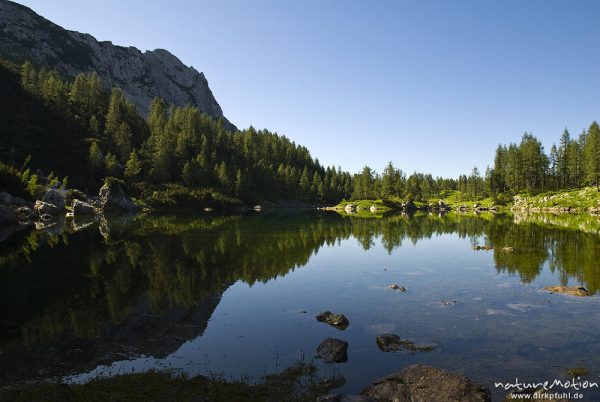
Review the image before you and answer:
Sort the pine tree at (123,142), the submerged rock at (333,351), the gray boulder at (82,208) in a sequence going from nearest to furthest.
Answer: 1. the submerged rock at (333,351)
2. the gray boulder at (82,208)
3. the pine tree at (123,142)

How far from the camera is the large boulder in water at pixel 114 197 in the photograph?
126938mm

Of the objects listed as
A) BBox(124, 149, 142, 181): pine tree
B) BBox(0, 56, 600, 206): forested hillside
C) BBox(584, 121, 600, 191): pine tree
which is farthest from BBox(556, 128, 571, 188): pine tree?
BBox(124, 149, 142, 181): pine tree

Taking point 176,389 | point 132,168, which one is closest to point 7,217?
point 132,168

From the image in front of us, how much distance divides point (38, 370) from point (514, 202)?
185 m

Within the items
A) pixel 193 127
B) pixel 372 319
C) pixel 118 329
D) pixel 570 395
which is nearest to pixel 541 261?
pixel 372 319

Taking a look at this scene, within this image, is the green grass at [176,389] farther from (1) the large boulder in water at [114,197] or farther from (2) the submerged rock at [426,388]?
(1) the large boulder in water at [114,197]

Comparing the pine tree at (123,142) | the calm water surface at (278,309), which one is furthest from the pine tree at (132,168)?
the calm water surface at (278,309)

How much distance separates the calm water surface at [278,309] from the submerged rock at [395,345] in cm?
50

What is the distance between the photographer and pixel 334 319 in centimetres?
2458

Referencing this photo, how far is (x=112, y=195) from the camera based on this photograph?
128125mm

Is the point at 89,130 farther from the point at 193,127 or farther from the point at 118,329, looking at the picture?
the point at 118,329

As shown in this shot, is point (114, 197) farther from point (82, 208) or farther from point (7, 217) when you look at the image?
point (7, 217)

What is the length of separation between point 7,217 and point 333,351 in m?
84.3

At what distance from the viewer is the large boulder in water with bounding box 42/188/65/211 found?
103544mm
